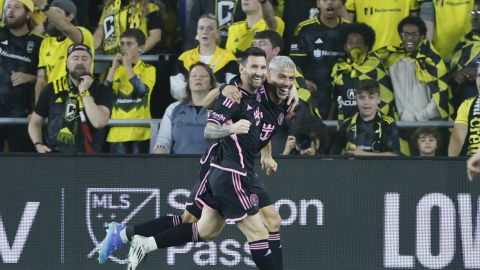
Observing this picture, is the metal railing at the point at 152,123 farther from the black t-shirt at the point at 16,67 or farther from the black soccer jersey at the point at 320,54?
the black soccer jersey at the point at 320,54

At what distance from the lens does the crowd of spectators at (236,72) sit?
13.3 m

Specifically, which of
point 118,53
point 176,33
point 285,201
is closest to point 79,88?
point 118,53

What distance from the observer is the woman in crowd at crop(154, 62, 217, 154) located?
13289 mm

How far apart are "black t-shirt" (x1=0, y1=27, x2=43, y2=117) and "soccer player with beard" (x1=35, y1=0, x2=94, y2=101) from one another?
127mm

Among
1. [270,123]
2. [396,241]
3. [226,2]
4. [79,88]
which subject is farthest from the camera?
[226,2]

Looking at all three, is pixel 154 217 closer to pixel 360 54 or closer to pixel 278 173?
pixel 278 173

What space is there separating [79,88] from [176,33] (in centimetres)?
174

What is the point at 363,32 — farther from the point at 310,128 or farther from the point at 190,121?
the point at 190,121

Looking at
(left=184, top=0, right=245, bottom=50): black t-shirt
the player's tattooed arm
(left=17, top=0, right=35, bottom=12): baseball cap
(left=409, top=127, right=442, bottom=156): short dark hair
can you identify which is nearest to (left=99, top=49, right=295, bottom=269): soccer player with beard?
the player's tattooed arm

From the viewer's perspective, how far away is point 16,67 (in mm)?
14281

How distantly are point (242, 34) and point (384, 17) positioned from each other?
1.54 meters

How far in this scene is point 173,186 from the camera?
12.4m

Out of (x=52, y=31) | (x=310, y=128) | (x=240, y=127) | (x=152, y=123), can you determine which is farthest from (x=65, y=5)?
(x=240, y=127)

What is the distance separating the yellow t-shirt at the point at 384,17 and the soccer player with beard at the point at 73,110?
115 inches
